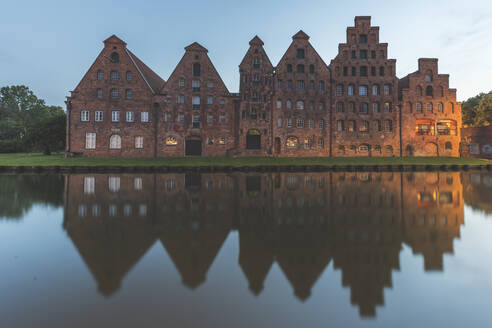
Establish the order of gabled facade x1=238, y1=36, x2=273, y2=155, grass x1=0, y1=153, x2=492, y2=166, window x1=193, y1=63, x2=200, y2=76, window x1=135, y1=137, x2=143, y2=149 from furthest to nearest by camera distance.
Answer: gabled facade x1=238, y1=36, x2=273, y2=155
window x1=193, y1=63, x2=200, y2=76
window x1=135, y1=137, x2=143, y2=149
grass x1=0, y1=153, x2=492, y2=166

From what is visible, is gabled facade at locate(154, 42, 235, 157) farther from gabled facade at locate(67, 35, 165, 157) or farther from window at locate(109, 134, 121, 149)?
window at locate(109, 134, 121, 149)

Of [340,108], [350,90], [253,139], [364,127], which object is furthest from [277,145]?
[350,90]

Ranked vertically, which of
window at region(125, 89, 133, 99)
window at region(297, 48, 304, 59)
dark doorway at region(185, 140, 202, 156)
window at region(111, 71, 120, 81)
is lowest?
dark doorway at region(185, 140, 202, 156)

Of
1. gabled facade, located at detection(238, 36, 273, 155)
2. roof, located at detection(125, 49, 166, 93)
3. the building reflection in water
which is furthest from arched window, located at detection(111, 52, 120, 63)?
the building reflection in water

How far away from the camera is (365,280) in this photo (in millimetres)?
4383

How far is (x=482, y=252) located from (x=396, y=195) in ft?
23.8

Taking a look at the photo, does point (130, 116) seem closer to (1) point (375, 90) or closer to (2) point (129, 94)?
(2) point (129, 94)

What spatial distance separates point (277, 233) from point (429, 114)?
51.3m

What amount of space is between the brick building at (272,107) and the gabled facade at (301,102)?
0.59ft

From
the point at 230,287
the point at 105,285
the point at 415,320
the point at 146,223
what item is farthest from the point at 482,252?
the point at 146,223

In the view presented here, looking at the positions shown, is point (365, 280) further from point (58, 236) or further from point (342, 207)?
point (58, 236)

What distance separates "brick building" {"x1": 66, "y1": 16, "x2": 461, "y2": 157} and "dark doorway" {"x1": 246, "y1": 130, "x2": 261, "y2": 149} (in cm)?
18

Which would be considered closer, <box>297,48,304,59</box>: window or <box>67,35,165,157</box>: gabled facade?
<box>67,35,165,157</box>: gabled facade

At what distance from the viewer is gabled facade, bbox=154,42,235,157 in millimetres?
40500
